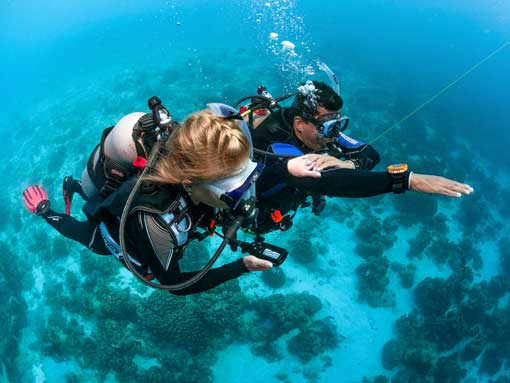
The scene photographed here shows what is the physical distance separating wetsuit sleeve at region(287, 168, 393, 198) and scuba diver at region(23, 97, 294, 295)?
1.52 ft

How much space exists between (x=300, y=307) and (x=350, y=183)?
10.1m

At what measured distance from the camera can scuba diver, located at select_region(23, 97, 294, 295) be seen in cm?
215

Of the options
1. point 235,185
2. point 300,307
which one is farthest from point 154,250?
point 300,307

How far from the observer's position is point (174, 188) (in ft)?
8.47

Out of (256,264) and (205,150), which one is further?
(256,264)

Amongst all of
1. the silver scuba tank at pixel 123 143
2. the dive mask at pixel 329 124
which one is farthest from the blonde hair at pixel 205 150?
the dive mask at pixel 329 124

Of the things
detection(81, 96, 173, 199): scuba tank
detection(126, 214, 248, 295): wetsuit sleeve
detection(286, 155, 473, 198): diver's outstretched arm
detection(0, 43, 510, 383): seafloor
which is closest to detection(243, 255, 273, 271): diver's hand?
detection(126, 214, 248, 295): wetsuit sleeve

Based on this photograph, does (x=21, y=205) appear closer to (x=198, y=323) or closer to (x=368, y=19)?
(x=198, y=323)

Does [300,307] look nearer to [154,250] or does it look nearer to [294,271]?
[294,271]

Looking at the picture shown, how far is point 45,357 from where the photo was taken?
11.9 metres

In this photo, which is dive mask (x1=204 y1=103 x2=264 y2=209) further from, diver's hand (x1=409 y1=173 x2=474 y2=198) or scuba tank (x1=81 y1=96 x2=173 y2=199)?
diver's hand (x1=409 y1=173 x2=474 y2=198)

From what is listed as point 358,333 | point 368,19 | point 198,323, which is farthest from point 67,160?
point 368,19

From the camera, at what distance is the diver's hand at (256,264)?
11.1 ft

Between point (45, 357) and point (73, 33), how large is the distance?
143 ft
